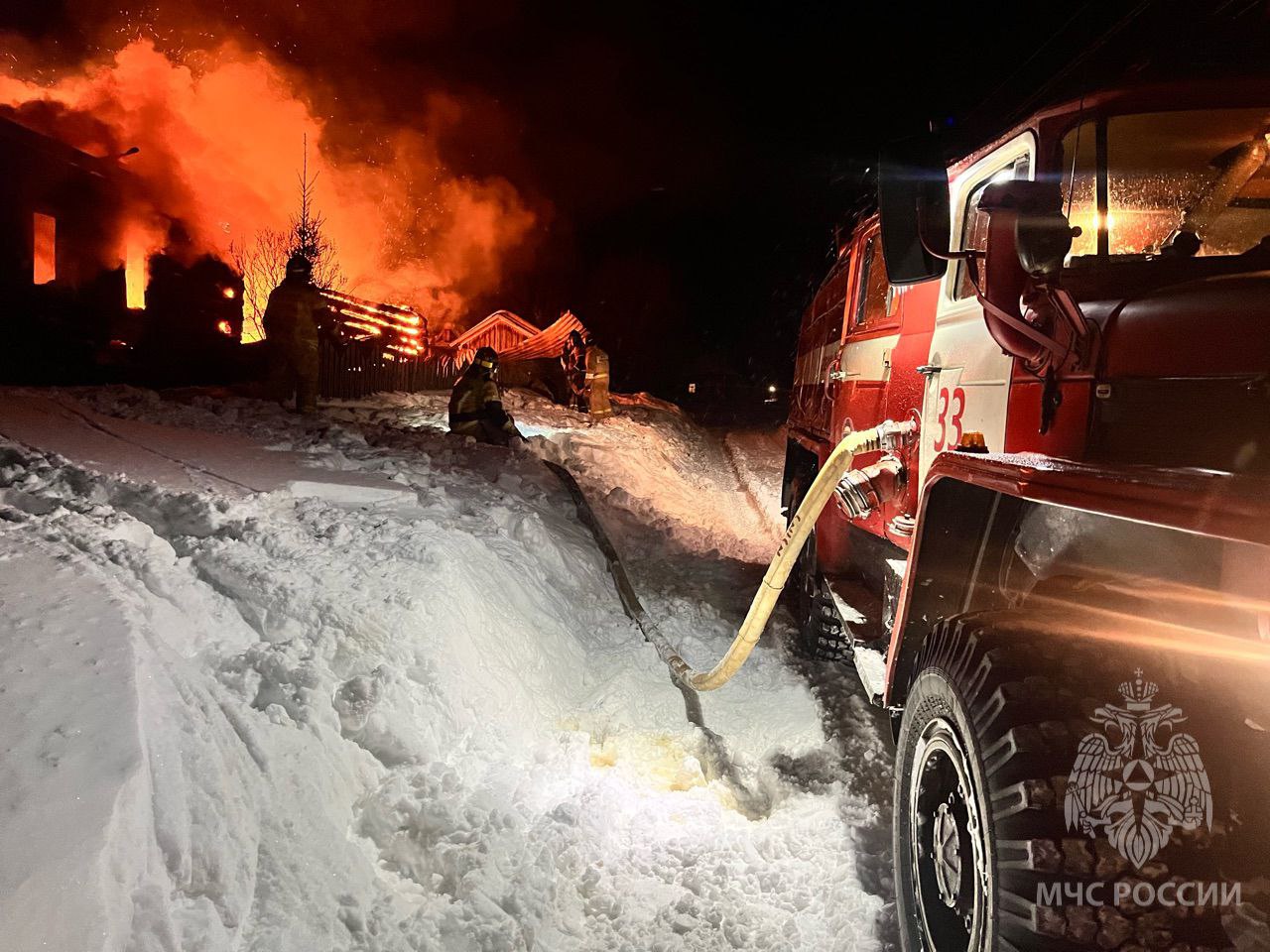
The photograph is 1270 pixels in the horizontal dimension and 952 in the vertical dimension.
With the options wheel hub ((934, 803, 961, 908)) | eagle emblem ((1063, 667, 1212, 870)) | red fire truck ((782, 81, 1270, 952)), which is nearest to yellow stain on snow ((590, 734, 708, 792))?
red fire truck ((782, 81, 1270, 952))

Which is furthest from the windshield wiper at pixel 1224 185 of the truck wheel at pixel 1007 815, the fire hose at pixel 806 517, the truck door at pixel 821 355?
the truck door at pixel 821 355

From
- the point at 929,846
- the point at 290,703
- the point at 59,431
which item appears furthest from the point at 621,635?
the point at 59,431

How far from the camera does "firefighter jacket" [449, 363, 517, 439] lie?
10.6 meters

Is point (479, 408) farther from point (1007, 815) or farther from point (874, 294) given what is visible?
point (1007, 815)

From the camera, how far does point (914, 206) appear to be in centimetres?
272

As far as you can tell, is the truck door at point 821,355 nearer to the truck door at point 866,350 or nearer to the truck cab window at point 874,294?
the truck door at point 866,350

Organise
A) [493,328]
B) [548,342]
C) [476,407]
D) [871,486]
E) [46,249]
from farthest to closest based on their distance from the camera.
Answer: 1. [493,328]
2. [548,342]
3. [46,249]
4. [476,407]
5. [871,486]

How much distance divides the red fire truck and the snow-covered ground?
0.94 m

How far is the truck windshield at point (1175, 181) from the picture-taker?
2648 millimetres

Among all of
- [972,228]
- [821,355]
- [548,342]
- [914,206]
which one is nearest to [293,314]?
[821,355]

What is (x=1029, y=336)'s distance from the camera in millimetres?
2471

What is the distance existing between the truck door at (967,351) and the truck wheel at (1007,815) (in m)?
1.10

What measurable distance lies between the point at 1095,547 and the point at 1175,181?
1381 millimetres

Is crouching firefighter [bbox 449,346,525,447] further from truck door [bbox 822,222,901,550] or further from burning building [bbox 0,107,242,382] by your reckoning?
burning building [bbox 0,107,242,382]
